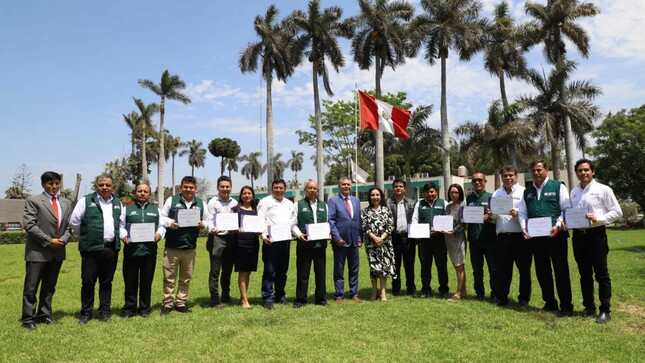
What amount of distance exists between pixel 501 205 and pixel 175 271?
16.9 ft

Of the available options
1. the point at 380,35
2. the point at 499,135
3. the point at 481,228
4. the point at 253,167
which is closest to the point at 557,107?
the point at 499,135

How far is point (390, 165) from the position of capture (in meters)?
53.0

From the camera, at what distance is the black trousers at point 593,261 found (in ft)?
20.0

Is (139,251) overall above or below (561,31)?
below

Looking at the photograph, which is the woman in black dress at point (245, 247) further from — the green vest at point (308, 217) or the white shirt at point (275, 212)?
the green vest at point (308, 217)

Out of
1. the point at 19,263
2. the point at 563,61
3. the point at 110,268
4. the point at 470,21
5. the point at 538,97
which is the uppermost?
the point at 470,21

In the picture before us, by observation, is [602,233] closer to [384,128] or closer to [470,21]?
[384,128]

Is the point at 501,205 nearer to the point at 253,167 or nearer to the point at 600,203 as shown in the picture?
the point at 600,203

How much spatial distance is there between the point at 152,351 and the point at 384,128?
38.0ft

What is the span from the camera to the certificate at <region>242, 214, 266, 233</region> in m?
6.90

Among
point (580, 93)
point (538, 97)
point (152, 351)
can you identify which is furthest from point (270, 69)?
point (152, 351)

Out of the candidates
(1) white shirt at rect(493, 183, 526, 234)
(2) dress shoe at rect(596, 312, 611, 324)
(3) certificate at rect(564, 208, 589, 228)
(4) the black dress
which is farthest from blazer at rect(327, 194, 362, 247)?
(2) dress shoe at rect(596, 312, 611, 324)

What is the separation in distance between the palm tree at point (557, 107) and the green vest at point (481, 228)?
24.6 meters

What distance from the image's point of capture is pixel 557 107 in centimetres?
2947
